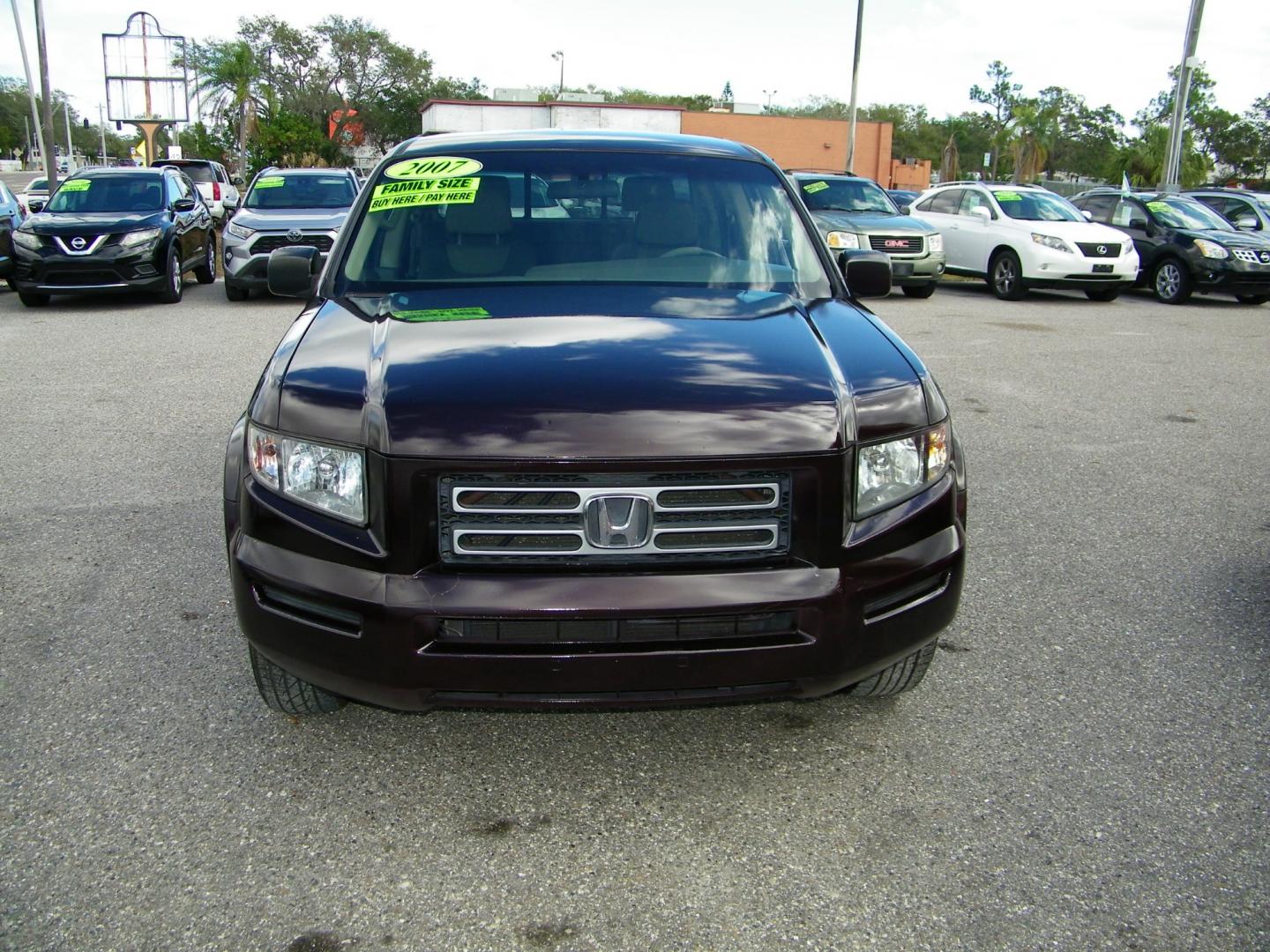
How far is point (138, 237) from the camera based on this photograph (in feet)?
43.3

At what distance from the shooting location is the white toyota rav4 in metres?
15.0

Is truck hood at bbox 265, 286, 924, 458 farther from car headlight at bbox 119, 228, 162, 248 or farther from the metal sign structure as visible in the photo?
the metal sign structure

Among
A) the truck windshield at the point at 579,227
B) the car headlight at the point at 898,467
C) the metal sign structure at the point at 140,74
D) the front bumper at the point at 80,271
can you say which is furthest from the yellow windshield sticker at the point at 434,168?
the metal sign structure at the point at 140,74

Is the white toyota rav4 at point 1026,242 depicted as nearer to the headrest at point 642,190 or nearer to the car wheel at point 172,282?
the car wheel at point 172,282

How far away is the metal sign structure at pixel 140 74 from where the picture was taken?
43812 millimetres

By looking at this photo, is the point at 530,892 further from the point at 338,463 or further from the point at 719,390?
the point at 719,390

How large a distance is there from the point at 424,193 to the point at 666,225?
0.88m

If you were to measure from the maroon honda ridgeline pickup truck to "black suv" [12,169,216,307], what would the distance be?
11555mm

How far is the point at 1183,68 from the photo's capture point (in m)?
21.6

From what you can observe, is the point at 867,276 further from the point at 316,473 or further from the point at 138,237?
the point at 138,237

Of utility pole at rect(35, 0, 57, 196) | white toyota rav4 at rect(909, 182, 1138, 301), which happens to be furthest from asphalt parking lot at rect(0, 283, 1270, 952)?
utility pole at rect(35, 0, 57, 196)

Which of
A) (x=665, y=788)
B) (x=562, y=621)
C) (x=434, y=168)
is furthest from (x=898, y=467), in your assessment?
(x=434, y=168)

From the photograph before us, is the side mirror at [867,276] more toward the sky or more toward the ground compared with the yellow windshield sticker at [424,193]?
more toward the ground

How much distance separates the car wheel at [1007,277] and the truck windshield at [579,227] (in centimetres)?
1252
